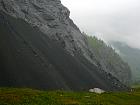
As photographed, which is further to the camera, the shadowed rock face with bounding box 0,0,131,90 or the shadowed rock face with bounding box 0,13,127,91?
the shadowed rock face with bounding box 0,0,131,90

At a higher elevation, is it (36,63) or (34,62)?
(34,62)

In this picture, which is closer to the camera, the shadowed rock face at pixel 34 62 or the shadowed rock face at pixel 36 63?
the shadowed rock face at pixel 36 63

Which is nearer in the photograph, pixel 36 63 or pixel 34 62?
pixel 34 62

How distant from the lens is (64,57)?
186m

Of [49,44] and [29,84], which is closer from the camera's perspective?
[29,84]

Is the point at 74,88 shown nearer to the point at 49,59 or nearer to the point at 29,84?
the point at 49,59

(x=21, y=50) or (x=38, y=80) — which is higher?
(x=21, y=50)

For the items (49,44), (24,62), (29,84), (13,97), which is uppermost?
(49,44)

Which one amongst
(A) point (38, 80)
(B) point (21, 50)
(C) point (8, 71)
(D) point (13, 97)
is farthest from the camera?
(B) point (21, 50)

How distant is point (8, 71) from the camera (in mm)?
135625

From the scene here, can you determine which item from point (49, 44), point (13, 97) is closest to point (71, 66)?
point (49, 44)

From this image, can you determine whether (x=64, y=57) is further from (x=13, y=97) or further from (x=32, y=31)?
(x=13, y=97)

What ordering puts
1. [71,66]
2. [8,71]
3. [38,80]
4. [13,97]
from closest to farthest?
1. [13,97]
2. [8,71]
3. [38,80]
4. [71,66]

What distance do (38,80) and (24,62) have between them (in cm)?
1103
